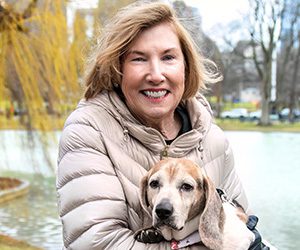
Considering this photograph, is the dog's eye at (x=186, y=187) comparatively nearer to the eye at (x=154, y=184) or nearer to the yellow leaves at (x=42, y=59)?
the eye at (x=154, y=184)

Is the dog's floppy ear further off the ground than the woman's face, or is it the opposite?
the woman's face

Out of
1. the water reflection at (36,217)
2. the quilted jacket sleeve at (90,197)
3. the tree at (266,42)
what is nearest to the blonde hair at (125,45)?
the quilted jacket sleeve at (90,197)

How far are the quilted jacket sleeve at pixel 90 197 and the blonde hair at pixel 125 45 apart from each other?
296 mm

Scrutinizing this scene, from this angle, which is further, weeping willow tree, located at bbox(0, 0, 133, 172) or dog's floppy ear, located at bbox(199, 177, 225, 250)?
weeping willow tree, located at bbox(0, 0, 133, 172)

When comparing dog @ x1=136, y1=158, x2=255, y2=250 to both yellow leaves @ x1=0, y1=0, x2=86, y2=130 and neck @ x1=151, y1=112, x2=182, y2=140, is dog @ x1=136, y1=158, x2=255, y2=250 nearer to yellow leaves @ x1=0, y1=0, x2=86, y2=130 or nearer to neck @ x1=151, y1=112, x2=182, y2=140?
neck @ x1=151, y1=112, x2=182, y2=140

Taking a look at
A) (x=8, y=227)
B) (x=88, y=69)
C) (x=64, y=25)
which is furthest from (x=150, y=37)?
(x=64, y=25)

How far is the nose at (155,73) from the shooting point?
7.81 feet

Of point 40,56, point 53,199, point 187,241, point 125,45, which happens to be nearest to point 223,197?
point 187,241

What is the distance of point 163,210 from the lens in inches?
84.4

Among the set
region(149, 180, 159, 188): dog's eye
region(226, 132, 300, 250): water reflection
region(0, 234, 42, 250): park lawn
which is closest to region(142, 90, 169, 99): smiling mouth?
region(149, 180, 159, 188): dog's eye

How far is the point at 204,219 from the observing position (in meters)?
2.22

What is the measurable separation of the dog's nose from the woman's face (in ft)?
1.47

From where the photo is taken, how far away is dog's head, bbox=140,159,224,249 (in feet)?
7.08

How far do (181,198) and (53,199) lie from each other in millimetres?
8853
